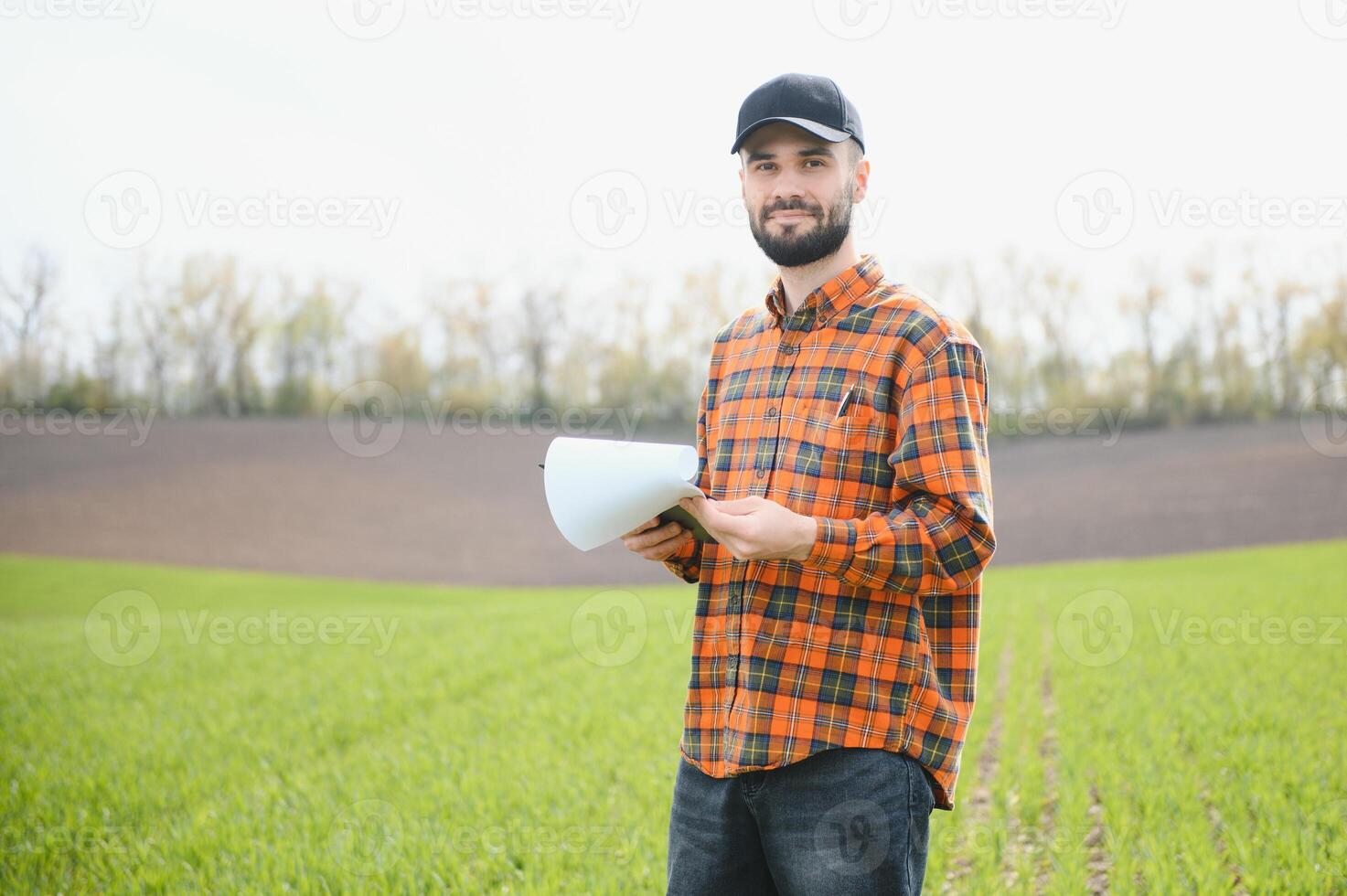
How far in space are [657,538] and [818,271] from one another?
0.64 metres

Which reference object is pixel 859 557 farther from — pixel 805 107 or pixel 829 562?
pixel 805 107

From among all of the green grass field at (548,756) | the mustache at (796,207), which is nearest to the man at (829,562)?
the mustache at (796,207)

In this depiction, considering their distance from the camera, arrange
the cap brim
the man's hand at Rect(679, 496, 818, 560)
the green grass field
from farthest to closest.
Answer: the green grass field
the cap brim
the man's hand at Rect(679, 496, 818, 560)

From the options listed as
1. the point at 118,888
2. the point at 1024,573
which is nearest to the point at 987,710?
the point at 118,888

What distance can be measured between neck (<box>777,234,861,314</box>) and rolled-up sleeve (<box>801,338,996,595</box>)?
32 centimetres

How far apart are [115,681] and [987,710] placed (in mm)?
7774

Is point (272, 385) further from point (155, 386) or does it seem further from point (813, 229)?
point (813, 229)

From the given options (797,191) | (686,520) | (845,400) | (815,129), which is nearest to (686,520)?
(686,520)

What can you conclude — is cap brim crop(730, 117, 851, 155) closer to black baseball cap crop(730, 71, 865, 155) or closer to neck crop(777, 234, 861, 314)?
black baseball cap crop(730, 71, 865, 155)

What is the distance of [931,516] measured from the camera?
5.08 feet

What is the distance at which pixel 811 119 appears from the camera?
5.57 ft

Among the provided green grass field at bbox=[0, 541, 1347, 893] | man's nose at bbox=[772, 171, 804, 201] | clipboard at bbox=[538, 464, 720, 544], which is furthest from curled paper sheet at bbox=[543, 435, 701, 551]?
green grass field at bbox=[0, 541, 1347, 893]

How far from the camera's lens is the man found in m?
1.54

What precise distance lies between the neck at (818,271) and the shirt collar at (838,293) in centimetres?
1
